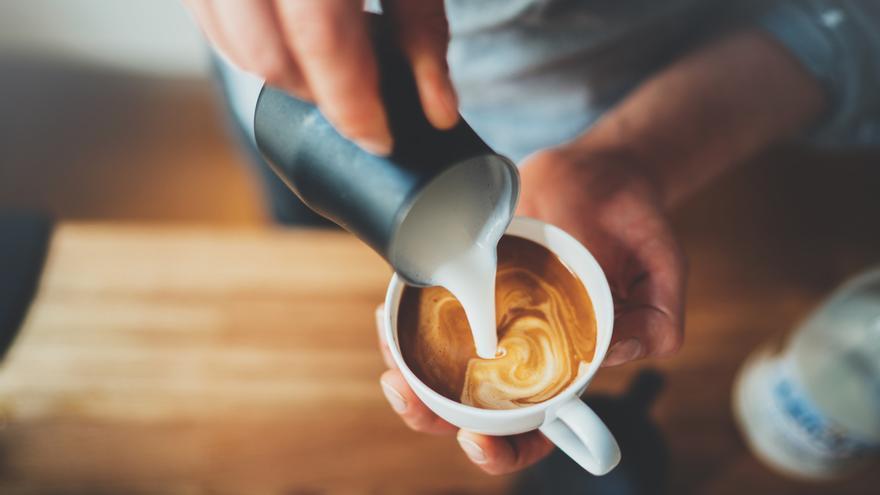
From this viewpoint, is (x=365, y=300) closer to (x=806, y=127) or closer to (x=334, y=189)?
(x=334, y=189)

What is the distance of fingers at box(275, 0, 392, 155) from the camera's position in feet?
1.36

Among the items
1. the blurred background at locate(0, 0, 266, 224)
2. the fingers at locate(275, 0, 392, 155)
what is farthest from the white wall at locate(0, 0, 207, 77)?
the fingers at locate(275, 0, 392, 155)

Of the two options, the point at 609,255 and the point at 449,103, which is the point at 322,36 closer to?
the point at 449,103

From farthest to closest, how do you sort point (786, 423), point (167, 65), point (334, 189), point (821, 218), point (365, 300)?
1. point (167, 65)
2. point (821, 218)
3. point (365, 300)
4. point (786, 423)
5. point (334, 189)

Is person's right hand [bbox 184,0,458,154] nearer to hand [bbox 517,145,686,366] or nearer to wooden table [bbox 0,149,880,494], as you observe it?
hand [bbox 517,145,686,366]

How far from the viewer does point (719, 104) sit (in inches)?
36.7

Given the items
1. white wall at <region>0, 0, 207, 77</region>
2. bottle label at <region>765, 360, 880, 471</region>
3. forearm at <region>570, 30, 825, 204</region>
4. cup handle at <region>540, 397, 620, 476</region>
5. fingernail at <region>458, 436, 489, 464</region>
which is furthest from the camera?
white wall at <region>0, 0, 207, 77</region>

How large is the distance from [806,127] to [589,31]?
36 centimetres

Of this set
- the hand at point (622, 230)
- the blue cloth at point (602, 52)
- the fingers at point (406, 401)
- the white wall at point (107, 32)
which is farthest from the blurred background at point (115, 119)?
the fingers at point (406, 401)

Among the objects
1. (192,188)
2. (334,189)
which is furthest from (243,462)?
(192,188)

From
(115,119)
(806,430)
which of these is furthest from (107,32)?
(806,430)

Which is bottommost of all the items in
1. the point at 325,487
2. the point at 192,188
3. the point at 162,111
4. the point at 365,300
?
the point at 192,188

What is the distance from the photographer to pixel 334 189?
452 millimetres

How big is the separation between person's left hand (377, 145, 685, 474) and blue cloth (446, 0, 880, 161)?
104 mm
